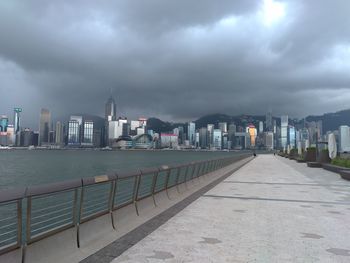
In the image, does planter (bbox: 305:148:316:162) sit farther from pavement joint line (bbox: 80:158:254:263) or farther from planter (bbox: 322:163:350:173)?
Result: pavement joint line (bbox: 80:158:254:263)

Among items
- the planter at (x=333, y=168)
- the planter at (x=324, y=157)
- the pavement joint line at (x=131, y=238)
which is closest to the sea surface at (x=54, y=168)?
the pavement joint line at (x=131, y=238)

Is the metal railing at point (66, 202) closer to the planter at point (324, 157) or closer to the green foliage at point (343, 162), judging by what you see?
the green foliage at point (343, 162)

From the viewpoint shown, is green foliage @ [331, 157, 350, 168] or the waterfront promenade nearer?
the waterfront promenade

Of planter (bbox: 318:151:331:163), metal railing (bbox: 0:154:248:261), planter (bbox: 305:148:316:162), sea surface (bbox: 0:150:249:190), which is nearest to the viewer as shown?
metal railing (bbox: 0:154:248:261)

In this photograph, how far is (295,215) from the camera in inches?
406

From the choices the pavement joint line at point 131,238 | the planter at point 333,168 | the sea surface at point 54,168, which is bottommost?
the sea surface at point 54,168

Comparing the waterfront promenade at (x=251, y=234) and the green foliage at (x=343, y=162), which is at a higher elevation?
the green foliage at (x=343, y=162)

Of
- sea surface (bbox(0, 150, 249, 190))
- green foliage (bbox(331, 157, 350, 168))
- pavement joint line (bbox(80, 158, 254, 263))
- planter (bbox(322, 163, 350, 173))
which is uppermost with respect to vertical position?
green foliage (bbox(331, 157, 350, 168))

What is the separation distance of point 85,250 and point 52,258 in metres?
0.90

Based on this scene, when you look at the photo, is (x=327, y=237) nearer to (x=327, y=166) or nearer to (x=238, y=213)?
(x=238, y=213)

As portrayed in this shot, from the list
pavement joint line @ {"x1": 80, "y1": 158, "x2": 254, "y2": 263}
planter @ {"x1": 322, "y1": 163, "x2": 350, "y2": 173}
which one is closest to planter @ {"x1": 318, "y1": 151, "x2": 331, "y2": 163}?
planter @ {"x1": 322, "y1": 163, "x2": 350, "y2": 173}

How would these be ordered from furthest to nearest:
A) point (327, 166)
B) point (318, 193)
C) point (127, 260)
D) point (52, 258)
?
point (327, 166) → point (318, 193) → point (127, 260) → point (52, 258)

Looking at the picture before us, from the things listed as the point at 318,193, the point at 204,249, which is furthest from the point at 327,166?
the point at 204,249

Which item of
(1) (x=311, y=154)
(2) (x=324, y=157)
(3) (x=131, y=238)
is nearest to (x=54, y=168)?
→ (1) (x=311, y=154)
